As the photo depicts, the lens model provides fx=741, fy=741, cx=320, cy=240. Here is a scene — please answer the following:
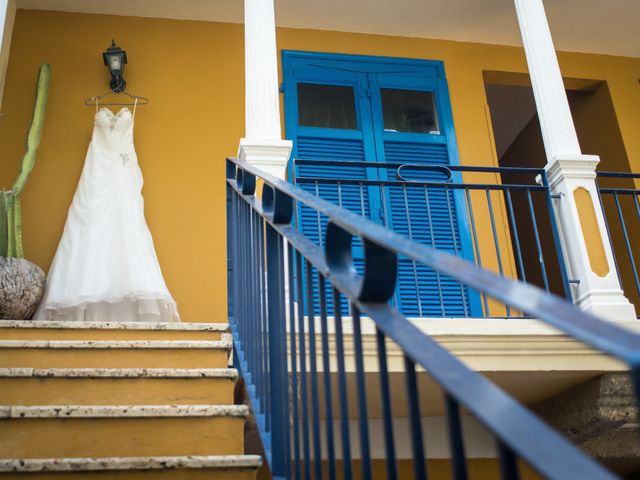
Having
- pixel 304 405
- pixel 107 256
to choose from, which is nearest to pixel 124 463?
pixel 304 405

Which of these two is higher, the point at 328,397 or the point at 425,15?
the point at 425,15

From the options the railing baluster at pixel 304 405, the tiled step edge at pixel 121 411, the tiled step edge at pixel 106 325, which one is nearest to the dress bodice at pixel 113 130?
the tiled step edge at pixel 106 325

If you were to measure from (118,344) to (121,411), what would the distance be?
0.58m

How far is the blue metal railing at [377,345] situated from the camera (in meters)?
0.84

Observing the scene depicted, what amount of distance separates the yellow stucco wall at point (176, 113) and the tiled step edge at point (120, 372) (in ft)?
9.03

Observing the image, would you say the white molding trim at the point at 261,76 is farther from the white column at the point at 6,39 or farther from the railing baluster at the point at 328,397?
the railing baluster at the point at 328,397

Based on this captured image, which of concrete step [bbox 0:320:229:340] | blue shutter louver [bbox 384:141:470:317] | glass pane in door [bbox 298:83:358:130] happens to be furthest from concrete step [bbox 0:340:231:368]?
glass pane in door [bbox 298:83:358:130]

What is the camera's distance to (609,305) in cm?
445

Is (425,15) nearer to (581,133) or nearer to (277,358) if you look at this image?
(581,133)

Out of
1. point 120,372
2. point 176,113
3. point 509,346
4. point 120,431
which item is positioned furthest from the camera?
point 176,113

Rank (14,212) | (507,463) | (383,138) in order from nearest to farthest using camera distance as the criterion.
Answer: (507,463)
(14,212)
(383,138)

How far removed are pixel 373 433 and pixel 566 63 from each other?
4.62m

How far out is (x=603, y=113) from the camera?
294 inches

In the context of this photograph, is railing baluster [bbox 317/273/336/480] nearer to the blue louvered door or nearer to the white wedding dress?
the white wedding dress
